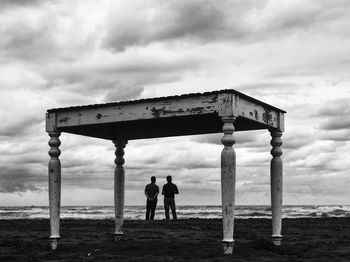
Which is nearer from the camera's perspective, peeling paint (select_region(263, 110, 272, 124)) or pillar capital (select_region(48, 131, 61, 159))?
peeling paint (select_region(263, 110, 272, 124))

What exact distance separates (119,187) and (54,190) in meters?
1.67

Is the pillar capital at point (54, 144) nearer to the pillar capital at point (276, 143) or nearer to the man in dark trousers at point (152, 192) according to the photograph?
the pillar capital at point (276, 143)

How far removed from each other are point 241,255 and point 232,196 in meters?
0.75

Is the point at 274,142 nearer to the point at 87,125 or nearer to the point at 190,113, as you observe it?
the point at 190,113

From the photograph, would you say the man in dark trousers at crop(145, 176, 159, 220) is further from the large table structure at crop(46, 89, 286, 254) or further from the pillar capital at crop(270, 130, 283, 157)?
the pillar capital at crop(270, 130, 283, 157)

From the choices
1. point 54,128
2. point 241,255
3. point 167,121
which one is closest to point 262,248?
point 241,255

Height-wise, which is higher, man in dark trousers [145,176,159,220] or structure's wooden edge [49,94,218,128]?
structure's wooden edge [49,94,218,128]

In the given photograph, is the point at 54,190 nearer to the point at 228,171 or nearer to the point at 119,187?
the point at 119,187

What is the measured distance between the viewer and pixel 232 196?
269 inches

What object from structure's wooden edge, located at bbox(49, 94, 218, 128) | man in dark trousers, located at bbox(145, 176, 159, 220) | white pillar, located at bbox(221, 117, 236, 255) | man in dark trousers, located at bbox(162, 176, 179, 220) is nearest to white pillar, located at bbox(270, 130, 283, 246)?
white pillar, located at bbox(221, 117, 236, 255)

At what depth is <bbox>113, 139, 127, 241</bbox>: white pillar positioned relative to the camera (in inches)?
368

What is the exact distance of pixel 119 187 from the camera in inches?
Answer: 375

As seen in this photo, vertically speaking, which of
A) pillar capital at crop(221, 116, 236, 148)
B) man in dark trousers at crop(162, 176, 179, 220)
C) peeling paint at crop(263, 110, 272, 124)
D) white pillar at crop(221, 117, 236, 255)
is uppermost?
peeling paint at crop(263, 110, 272, 124)

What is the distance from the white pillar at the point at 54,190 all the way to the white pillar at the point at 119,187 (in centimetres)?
148
